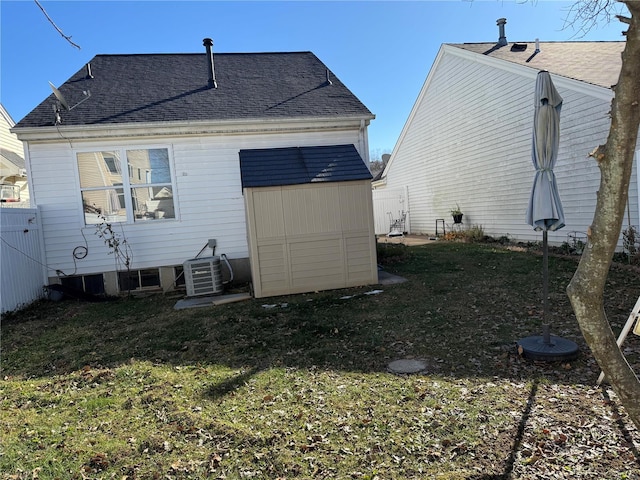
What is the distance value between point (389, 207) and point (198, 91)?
13.7m

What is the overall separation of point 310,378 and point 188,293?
504 cm

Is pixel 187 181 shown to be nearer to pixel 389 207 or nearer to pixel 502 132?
pixel 502 132

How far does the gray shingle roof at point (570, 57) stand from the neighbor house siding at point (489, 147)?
1.36 ft

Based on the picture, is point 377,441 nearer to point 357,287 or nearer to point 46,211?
point 357,287

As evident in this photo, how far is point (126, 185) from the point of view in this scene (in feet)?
29.1

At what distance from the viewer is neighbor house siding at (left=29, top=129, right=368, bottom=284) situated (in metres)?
8.59

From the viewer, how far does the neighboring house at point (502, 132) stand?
9.97m

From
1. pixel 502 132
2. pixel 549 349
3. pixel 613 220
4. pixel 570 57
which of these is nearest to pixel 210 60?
pixel 502 132

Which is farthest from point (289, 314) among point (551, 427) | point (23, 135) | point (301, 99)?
point (23, 135)

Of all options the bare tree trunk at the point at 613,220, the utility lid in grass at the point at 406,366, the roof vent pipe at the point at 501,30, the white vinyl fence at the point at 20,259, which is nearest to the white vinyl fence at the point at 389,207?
the roof vent pipe at the point at 501,30

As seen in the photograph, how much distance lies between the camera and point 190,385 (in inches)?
163

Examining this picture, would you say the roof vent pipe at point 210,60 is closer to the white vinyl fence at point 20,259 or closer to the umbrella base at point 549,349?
the white vinyl fence at point 20,259

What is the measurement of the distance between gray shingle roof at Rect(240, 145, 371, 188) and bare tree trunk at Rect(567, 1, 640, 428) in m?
5.86

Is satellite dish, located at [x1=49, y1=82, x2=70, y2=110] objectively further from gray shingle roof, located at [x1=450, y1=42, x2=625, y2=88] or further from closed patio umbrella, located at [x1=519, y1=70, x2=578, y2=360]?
gray shingle roof, located at [x1=450, y1=42, x2=625, y2=88]
